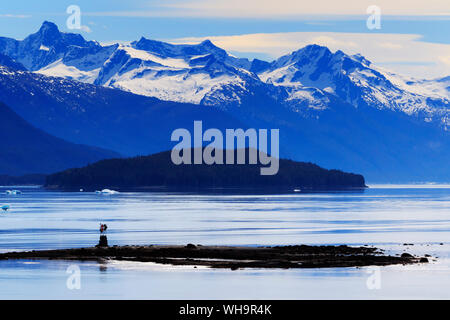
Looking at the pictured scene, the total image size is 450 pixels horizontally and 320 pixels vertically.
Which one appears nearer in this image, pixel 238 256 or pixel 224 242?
pixel 238 256

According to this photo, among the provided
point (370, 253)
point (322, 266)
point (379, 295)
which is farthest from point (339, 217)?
point (379, 295)

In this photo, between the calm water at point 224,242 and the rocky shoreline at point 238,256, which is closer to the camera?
the calm water at point 224,242

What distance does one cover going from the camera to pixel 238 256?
89.8 meters

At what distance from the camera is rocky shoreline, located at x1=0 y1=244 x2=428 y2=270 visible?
3322 inches

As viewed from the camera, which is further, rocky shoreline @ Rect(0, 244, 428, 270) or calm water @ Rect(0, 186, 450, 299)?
rocky shoreline @ Rect(0, 244, 428, 270)

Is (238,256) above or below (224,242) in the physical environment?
below

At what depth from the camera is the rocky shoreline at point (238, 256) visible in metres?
84.4
